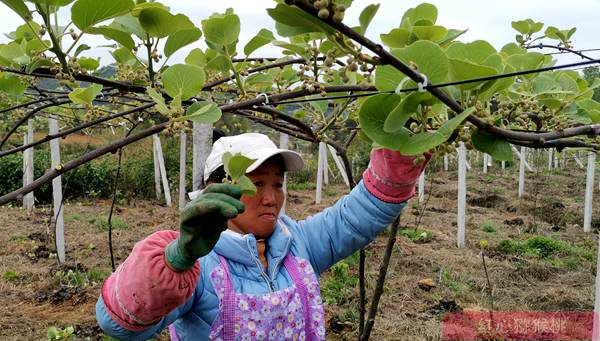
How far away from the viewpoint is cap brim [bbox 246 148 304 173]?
4.36ft

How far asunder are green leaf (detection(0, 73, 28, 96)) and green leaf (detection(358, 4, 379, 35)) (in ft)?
2.74

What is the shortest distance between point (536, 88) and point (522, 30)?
86cm

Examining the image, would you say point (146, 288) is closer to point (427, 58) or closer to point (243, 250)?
point (243, 250)

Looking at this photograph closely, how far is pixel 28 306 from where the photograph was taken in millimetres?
4281

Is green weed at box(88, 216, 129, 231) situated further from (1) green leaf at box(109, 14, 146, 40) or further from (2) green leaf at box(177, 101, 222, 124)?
(2) green leaf at box(177, 101, 222, 124)

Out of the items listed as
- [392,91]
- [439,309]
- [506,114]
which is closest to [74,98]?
[392,91]

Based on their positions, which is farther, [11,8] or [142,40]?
[142,40]

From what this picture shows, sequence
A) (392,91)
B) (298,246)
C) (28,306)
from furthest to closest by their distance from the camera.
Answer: (28,306) < (298,246) < (392,91)

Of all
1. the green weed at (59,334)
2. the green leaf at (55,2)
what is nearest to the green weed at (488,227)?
the green weed at (59,334)

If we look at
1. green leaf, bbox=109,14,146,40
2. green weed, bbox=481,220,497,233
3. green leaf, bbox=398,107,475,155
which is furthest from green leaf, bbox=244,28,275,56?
green weed, bbox=481,220,497,233

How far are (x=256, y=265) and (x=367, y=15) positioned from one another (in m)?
0.95

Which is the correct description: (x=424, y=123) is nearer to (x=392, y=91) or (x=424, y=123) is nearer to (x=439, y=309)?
(x=392, y=91)

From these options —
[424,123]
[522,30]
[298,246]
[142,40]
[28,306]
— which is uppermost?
[522,30]

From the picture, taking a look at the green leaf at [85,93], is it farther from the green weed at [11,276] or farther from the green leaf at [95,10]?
the green weed at [11,276]
